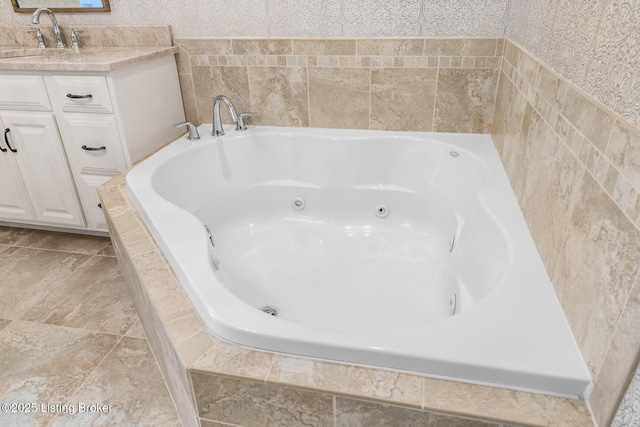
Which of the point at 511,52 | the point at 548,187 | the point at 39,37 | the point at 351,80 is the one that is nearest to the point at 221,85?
the point at 351,80

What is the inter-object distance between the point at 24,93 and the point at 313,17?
1.36 meters

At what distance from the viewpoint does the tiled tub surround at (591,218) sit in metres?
0.71

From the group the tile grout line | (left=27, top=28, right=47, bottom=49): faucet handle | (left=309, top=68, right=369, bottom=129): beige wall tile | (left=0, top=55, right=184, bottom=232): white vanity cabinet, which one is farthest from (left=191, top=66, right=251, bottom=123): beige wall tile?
the tile grout line

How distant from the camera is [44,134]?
2043mm

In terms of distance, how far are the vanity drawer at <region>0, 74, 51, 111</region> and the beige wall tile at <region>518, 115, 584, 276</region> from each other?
1998 millimetres

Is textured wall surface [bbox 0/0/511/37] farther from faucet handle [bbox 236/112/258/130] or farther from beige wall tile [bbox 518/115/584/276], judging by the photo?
beige wall tile [bbox 518/115/584/276]

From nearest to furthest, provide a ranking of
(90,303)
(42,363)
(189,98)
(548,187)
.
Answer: (548,187) < (42,363) < (90,303) < (189,98)

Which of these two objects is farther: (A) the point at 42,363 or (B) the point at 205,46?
(B) the point at 205,46

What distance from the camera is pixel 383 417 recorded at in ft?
2.82

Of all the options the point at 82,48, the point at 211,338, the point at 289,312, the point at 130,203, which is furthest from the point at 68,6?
the point at 211,338

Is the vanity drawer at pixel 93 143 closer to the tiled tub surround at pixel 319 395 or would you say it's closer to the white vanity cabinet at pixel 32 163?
the white vanity cabinet at pixel 32 163

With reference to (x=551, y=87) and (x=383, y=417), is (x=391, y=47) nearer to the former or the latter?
(x=551, y=87)

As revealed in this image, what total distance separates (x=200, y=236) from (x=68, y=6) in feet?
5.75

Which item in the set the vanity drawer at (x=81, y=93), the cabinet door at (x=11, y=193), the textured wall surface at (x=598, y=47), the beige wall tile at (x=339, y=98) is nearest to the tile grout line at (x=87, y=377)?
the vanity drawer at (x=81, y=93)
